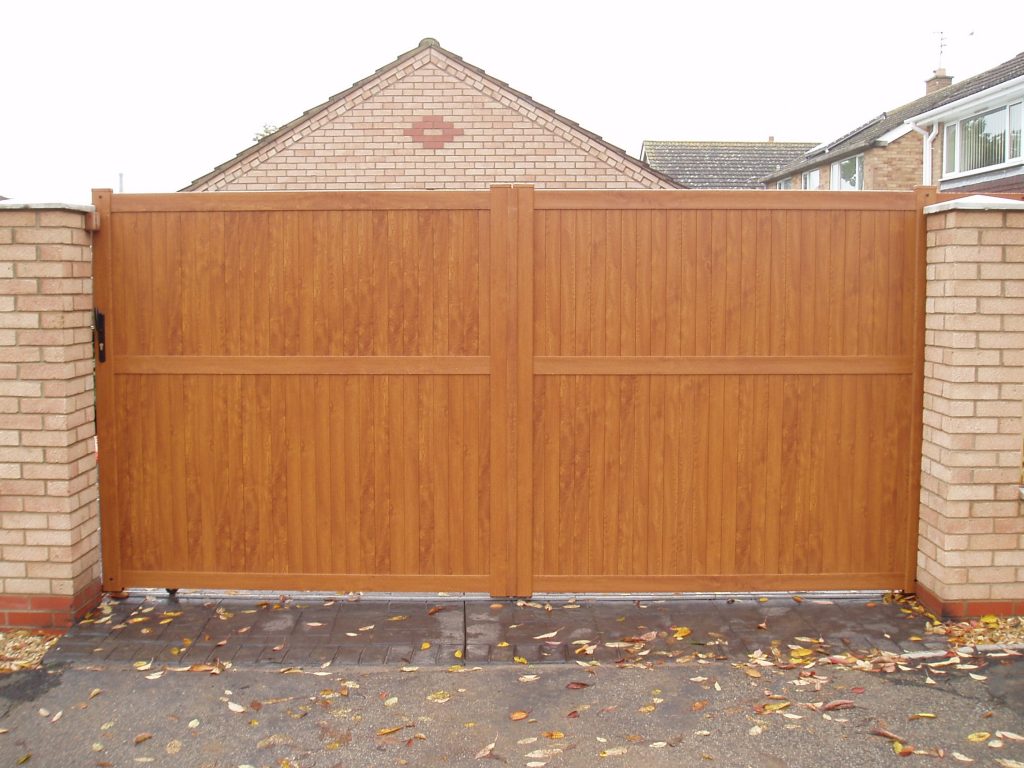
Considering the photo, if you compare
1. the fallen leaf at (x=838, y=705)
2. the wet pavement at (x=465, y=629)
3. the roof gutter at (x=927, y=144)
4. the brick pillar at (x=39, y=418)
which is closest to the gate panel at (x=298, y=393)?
the wet pavement at (x=465, y=629)

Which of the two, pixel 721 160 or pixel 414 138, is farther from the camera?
pixel 721 160

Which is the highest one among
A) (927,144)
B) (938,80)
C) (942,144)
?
(938,80)

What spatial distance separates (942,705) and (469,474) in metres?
2.52

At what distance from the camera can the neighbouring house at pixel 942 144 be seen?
68.0 feet

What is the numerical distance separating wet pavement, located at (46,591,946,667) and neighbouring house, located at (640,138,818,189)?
1091 inches

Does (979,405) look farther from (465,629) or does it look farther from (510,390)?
(465,629)

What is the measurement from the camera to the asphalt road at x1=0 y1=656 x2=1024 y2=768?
11.3 feet

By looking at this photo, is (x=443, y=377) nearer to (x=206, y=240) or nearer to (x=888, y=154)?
(x=206, y=240)

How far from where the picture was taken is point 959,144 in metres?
23.1

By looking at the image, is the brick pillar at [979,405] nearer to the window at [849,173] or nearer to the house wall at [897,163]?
the house wall at [897,163]

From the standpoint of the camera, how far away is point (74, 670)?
421 centimetres

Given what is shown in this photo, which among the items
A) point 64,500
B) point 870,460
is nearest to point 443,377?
point 64,500

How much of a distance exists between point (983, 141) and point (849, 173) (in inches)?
278

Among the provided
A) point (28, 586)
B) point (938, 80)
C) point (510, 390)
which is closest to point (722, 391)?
point (510, 390)
